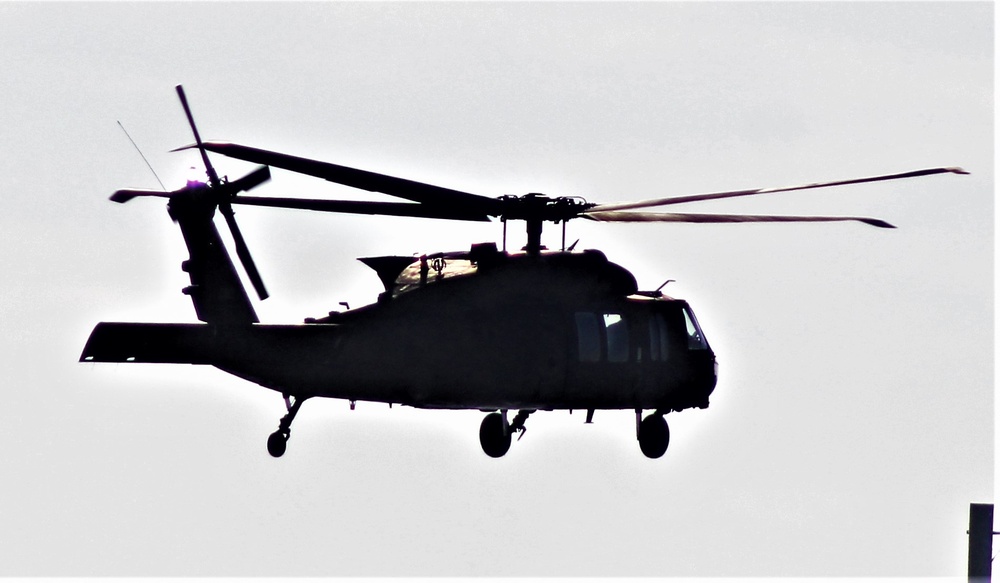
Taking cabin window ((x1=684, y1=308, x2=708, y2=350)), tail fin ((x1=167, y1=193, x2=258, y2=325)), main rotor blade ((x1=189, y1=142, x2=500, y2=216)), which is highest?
main rotor blade ((x1=189, y1=142, x2=500, y2=216))

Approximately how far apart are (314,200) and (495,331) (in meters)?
4.70

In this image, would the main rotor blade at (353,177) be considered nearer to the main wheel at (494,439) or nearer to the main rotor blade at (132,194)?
the main rotor blade at (132,194)

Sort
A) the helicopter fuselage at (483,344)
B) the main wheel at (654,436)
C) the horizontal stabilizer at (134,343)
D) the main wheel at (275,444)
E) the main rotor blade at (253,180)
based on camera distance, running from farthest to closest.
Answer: the main wheel at (654,436), the main wheel at (275,444), the main rotor blade at (253,180), the helicopter fuselage at (483,344), the horizontal stabilizer at (134,343)

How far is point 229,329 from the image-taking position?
36094 mm

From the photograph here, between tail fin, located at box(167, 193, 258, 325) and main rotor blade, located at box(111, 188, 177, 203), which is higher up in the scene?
main rotor blade, located at box(111, 188, 177, 203)

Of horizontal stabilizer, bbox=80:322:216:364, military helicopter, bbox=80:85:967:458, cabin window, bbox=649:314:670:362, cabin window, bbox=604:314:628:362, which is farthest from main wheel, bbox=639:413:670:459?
horizontal stabilizer, bbox=80:322:216:364

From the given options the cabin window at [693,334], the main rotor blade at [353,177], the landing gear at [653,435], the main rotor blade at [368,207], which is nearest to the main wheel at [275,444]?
the main rotor blade at [368,207]

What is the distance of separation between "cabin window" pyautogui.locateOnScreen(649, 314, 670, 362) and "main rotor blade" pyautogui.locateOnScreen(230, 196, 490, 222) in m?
Answer: 4.84

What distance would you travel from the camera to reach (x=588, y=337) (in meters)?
38.3

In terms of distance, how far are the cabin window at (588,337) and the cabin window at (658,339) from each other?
1.37m

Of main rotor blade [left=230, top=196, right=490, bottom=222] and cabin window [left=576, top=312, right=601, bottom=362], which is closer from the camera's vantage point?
main rotor blade [left=230, top=196, right=490, bottom=222]

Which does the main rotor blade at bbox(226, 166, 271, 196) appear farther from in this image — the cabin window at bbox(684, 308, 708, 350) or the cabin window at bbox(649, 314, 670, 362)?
the cabin window at bbox(684, 308, 708, 350)

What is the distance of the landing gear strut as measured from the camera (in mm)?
36781

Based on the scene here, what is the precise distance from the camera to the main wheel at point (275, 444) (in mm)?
36781
